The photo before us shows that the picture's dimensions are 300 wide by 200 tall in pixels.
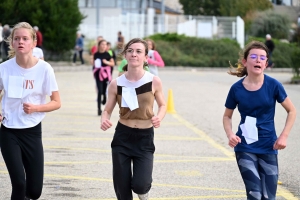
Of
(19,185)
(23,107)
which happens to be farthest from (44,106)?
(19,185)

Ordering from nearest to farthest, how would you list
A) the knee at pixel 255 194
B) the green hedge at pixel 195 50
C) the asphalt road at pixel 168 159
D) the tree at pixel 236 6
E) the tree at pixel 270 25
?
1. the knee at pixel 255 194
2. the asphalt road at pixel 168 159
3. the green hedge at pixel 195 50
4. the tree at pixel 270 25
5. the tree at pixel 236 6

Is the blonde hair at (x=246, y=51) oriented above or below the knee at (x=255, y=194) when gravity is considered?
above

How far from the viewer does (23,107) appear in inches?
260

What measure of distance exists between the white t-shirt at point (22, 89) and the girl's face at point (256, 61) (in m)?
1.74

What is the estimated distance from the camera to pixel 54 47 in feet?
133

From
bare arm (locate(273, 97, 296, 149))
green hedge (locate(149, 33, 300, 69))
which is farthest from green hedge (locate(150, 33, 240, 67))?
bare arm (locate(273, 97, 296, 149))

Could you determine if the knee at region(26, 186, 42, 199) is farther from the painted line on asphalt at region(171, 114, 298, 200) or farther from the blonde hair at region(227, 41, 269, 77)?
the painted line on asphalt at region(171, 114, 298, 200)

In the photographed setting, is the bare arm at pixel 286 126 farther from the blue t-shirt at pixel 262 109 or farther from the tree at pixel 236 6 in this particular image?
the tree at pixel 236 6

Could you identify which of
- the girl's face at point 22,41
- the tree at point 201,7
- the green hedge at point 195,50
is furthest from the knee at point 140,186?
the tree at point 201,7

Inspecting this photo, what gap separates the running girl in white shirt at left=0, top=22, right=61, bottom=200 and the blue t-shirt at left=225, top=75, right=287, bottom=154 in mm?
1685

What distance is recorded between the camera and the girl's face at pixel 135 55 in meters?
6.72

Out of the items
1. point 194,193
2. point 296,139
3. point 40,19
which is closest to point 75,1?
point 40,19

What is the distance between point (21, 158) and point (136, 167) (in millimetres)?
1006

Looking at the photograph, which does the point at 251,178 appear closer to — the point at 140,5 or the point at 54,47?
the point at 54,47
